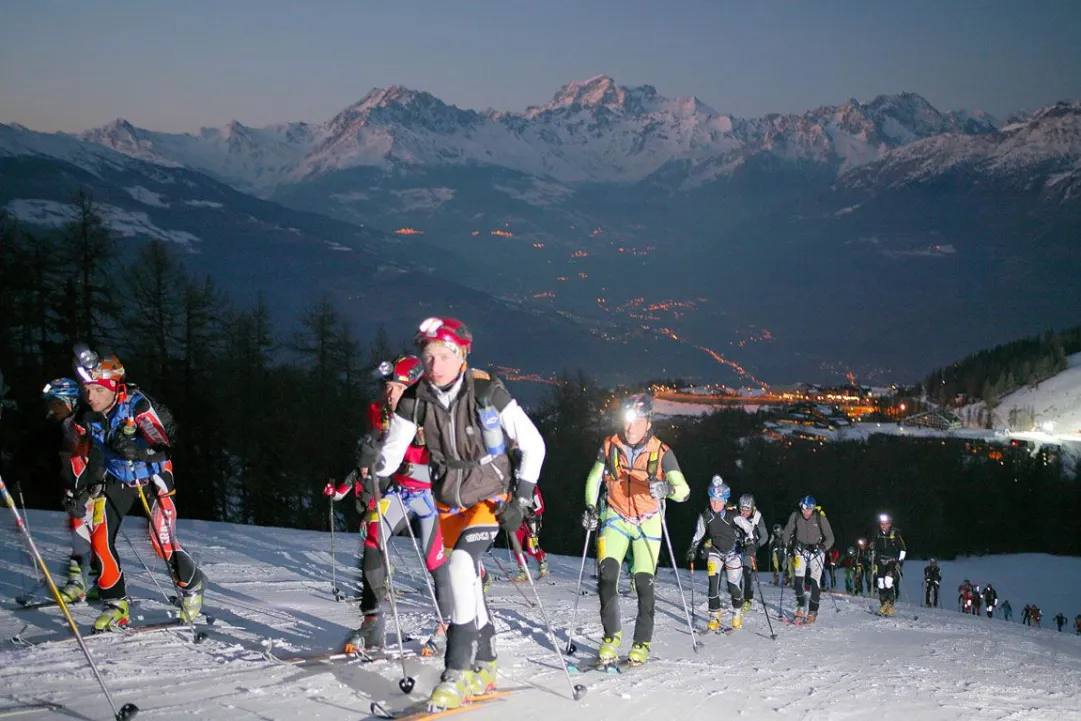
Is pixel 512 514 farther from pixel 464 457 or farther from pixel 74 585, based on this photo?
pixel 74 585

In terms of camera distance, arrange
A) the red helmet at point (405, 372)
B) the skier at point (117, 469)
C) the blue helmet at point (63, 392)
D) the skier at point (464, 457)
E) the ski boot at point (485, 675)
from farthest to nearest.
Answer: the blue helmet at point (63, 392), the red helmet at point (405, 372), the skier at point (117, 469), the ski boot at point (485, 675), the skier at point (464, 457)

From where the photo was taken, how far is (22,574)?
11.7 metres

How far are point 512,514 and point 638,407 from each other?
281 cm

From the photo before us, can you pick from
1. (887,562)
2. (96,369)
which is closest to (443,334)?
(96,369)

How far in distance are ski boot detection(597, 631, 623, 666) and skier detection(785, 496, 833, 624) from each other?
7.41m

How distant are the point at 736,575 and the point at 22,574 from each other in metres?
9.45

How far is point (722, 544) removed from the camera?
1330 centimetres

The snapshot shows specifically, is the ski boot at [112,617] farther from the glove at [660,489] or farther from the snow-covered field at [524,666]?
the glove at [660,489]

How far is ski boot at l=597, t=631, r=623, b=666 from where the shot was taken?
8391mm

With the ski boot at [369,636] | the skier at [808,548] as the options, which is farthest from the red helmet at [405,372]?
the skier at [808,548]

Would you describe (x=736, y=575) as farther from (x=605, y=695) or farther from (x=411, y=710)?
(x=411, y=710)

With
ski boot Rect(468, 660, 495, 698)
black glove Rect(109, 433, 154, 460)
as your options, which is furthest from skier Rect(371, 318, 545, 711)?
black glove Rect(109, 433, 154, 460)

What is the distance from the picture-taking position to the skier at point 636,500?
8.84 metres

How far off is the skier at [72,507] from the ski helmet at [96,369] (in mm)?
706
